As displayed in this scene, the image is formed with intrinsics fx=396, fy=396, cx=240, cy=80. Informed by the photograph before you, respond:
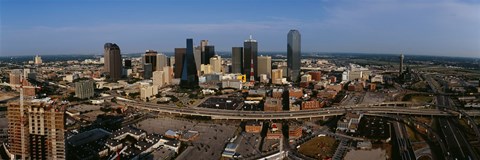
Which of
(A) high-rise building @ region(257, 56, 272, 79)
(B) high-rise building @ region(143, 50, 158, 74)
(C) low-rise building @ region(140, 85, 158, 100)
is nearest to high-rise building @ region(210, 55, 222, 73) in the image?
(A) high-rise building @ region(257, 56, 272, 79)

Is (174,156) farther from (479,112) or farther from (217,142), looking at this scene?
(479,112)

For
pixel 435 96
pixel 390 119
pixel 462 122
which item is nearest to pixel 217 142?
pixel 390 119

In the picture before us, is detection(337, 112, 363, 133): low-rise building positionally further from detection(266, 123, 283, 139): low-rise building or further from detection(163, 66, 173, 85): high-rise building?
detection(163, 66, 173, 85): high-rise building

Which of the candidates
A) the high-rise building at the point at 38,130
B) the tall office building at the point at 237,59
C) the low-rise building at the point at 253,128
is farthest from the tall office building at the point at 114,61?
the high-rise building at the point at 38,130

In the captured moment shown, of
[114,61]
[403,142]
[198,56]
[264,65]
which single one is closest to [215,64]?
[198,56]

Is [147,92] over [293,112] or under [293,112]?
over

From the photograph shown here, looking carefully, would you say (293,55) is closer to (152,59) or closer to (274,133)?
Result: (152,59)
